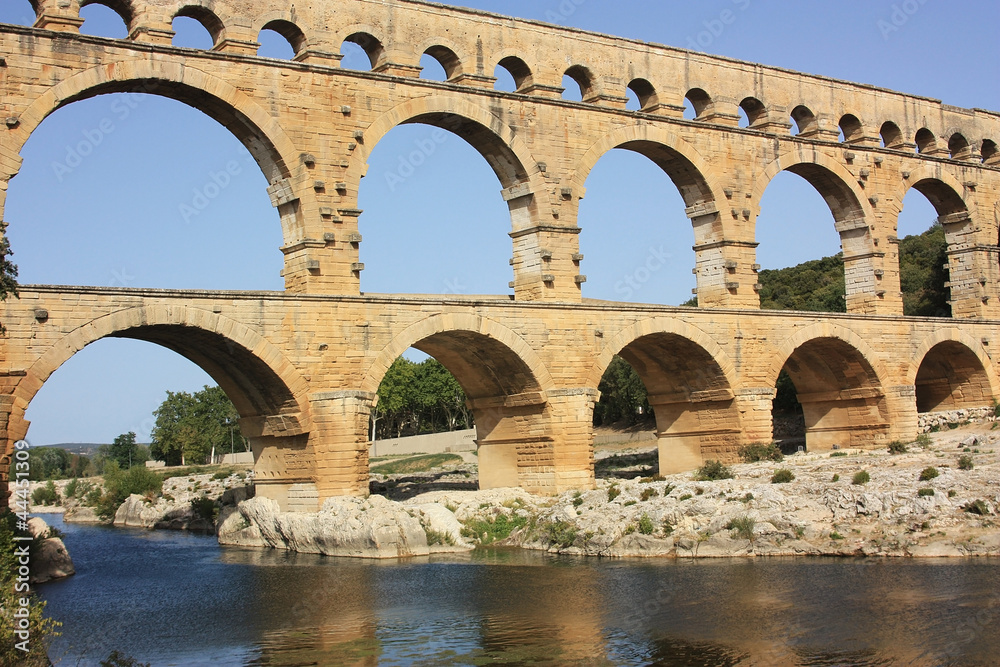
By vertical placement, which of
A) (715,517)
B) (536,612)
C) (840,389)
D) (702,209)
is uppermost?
(702,209)

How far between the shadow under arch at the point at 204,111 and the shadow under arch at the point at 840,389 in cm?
1373

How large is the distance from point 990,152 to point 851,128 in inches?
264

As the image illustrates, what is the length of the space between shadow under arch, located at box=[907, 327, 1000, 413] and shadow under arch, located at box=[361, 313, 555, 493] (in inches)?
514

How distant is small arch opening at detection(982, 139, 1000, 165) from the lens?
35.5 meters

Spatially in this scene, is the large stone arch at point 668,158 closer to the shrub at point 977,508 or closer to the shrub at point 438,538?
the shrub at point 438,538

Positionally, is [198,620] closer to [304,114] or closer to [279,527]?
[279,527]

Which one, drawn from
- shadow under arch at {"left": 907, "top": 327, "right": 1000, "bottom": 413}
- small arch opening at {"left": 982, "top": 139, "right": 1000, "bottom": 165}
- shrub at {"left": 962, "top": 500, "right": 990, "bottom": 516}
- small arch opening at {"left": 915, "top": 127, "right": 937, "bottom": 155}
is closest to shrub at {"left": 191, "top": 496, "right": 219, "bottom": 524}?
shrub at {"left": 962, "top": 500, "right": 990, "bottom": 516}

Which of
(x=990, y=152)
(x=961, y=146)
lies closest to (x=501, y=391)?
(x=961, y=146)

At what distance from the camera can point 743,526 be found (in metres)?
19.5

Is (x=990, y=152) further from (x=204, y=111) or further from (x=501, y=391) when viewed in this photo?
(x=204, y=111)

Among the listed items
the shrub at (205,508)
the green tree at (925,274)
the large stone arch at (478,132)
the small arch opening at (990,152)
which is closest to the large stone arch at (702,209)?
the large stone arch at (478,132)

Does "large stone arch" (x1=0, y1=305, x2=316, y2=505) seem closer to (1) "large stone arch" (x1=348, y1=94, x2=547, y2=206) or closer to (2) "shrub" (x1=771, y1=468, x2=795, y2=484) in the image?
(1) "large stone arch" (x1=348, y1=94, x2=547, y2=206)

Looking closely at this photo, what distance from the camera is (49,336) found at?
18578 millimetres

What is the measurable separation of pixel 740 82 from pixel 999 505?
1445 centimetres
